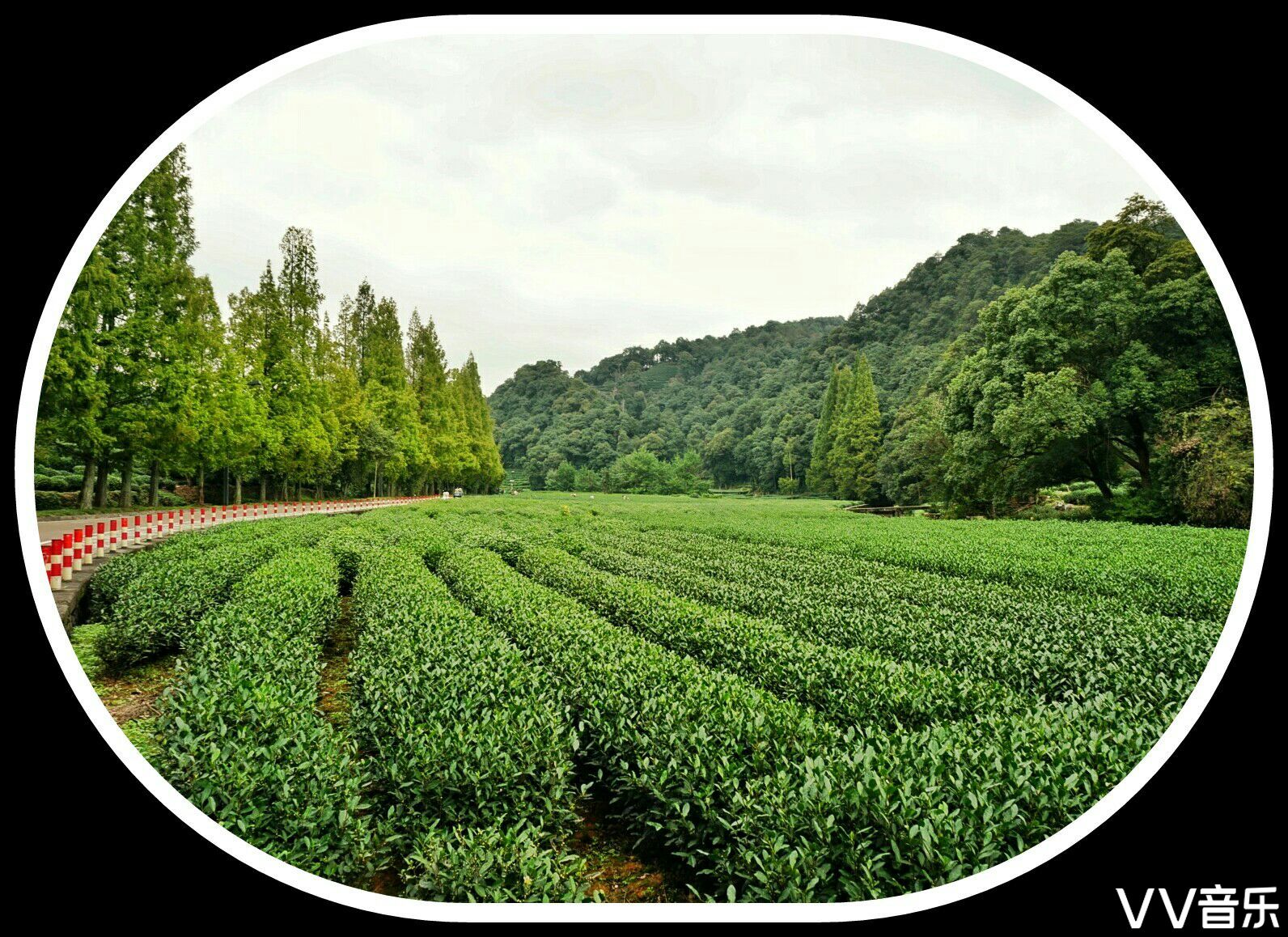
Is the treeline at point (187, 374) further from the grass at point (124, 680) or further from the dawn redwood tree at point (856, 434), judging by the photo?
the dawn redwood tree at point (856, 434)

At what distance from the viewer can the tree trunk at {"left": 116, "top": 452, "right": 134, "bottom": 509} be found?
20.4ft

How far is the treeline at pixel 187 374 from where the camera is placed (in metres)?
4.92

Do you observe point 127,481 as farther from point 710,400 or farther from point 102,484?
point 710,400

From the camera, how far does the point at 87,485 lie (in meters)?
5.82

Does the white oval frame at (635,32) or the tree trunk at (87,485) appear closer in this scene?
the white oval frame at (635,32)

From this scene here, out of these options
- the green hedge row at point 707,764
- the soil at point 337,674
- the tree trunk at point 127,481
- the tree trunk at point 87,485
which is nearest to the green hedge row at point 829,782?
the green hedge row at point 707,764

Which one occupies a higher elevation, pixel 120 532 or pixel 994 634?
pixel 120 532

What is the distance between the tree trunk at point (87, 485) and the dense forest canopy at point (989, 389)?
9.25 meters

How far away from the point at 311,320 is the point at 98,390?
35.8 feet

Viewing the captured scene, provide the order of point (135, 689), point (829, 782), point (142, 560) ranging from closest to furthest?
point (829, 782), point (135, 689), point (142, 560)

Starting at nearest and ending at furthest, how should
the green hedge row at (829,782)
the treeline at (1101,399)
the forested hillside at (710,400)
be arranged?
1. the green hedge row at (829,782)
2. the treeline at (1101,399)
3. the forested hillside at (710,400)

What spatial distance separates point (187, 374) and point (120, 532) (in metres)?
1.66

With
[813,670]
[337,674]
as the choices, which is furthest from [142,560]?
[813,670]

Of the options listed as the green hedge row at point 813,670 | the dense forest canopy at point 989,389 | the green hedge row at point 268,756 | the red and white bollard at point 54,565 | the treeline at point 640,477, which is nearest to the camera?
the green hedge row at point 268,756
